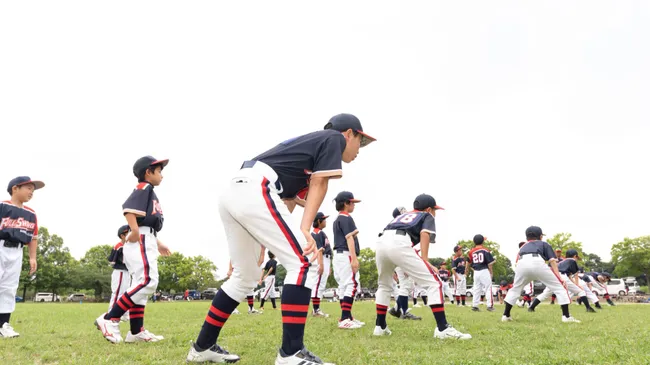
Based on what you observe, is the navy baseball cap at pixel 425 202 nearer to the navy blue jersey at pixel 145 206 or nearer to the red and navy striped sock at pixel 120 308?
the navy blue jersey at pixel 145 206

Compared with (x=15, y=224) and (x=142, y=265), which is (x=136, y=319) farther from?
(x=15, y=224)

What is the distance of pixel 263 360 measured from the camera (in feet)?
13.8

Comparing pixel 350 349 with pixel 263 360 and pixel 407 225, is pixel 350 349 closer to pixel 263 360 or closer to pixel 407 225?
pixel 263 360

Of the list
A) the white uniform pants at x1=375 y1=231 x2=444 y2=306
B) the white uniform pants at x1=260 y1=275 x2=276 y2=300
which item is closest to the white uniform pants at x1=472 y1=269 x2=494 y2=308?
the white uniform pants at x1=260 y1=275 x2=276 y2=300

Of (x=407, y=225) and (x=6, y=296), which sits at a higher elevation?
(x=407, y=225)

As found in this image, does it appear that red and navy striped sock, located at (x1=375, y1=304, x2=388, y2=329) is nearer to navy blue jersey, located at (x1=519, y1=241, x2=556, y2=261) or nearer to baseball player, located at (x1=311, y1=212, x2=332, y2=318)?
baseball player, located at (x1=311, y1=212, x2=332, y2=318)

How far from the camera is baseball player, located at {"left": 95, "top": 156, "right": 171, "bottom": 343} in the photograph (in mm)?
5898

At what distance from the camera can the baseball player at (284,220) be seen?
3.49 m

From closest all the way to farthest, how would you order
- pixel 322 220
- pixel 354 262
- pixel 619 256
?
1. pixel 354 262
2. pixel 322 220
3. pixel 619 256

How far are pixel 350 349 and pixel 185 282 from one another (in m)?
82.0

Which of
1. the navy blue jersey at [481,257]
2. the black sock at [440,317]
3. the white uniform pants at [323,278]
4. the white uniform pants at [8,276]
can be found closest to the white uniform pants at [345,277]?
the white uniform pants at [323,278]

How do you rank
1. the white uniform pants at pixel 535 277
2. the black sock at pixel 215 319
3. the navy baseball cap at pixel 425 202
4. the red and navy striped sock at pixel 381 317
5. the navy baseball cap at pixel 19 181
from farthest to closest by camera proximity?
the white uniform pants at pixel 535 277
the navy baseball cap at pixel 19 181
the navy baseball cap at pixel 425 202
the red and navy striped sock at pixel 381 317
the black sock at pixel 215 319

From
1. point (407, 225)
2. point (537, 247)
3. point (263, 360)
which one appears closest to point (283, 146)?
point (263, 360)

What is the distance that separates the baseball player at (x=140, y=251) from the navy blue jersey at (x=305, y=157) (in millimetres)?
2933
